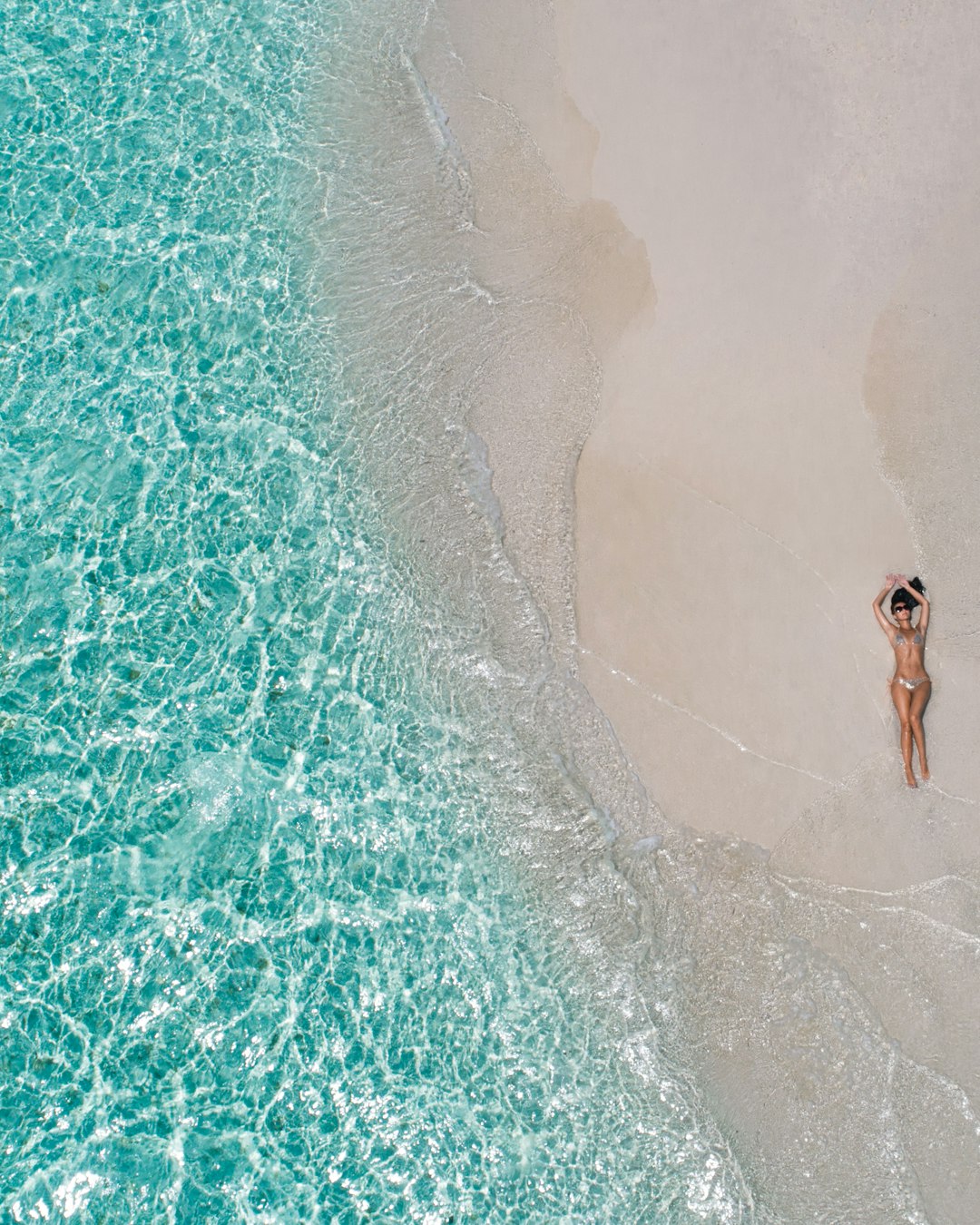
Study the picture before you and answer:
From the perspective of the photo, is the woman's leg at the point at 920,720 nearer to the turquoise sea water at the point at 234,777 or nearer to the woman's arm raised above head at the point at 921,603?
the woman's arm raised above head at the point at 921,603

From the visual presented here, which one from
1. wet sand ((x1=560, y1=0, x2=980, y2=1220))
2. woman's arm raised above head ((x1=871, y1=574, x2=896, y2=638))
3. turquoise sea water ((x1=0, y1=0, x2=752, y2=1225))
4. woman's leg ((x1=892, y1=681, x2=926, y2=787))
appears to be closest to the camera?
turquoise sea water ((x1=0, y1=0, x2=752, y2=1225))

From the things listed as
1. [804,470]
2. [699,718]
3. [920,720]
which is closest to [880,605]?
[920,720]

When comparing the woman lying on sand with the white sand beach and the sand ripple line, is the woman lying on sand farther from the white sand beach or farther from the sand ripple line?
the sand ripple line

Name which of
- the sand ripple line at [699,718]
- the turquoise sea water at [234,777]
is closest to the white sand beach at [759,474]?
the sand ripple line at [699,718]

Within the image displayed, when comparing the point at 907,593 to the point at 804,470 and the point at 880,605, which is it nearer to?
the point at 880,605

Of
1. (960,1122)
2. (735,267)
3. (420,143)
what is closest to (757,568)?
(735,267)

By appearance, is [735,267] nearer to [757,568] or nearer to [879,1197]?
[757,568]

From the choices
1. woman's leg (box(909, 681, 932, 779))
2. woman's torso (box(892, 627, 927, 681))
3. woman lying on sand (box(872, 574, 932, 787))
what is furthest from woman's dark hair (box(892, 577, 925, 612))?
woman's leg (box(909, 681, 932, 779))
